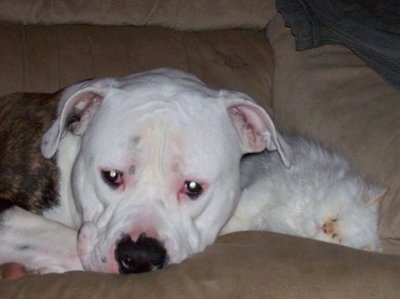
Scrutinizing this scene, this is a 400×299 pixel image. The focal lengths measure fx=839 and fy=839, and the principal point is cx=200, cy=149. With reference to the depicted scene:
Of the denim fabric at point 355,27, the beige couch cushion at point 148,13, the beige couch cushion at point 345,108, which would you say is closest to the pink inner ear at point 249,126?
the beige couch cushion at point 345,108

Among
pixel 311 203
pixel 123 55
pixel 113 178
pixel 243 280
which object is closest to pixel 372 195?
pixel 311 203

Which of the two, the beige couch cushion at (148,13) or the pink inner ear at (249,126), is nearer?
the pink inner ear at (249,126)

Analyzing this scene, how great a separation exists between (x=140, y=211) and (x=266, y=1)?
151 cm

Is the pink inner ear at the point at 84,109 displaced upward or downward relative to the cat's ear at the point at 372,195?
upward

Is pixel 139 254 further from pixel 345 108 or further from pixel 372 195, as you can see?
pixel 345 108

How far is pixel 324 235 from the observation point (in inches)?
91.2

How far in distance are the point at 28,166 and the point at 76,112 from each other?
21cm

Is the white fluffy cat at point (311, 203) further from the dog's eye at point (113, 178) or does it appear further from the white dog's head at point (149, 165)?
the dog's eye at point (113, 178)

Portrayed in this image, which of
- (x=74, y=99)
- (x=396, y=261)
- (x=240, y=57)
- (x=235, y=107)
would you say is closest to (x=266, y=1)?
(x=240, y=57)

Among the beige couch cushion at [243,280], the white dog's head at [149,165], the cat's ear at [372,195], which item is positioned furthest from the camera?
the cat's ear at [372,195]

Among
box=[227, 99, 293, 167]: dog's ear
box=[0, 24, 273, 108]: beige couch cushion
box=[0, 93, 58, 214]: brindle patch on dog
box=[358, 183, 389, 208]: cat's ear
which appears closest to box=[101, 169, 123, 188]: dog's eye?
box=[0, 93, 58, 214]: brindle patch on dog

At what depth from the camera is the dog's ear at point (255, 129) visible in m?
2.24

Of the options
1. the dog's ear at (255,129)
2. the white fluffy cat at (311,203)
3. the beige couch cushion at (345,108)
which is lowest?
the white fluffy cat at (311,203)

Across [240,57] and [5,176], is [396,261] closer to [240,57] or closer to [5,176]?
[5,176]
